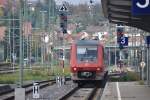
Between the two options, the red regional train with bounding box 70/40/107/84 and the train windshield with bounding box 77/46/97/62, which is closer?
the red regional train with bounding box 70/40/107/84

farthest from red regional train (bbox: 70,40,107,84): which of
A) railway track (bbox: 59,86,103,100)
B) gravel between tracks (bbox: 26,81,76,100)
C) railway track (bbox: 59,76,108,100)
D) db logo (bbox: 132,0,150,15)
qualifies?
db logo (bbox: 132,0,150,15)

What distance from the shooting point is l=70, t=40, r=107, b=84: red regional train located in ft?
127

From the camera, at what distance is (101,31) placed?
101m

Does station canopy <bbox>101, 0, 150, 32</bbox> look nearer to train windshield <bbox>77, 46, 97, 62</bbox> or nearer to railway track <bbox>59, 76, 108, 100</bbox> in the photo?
railway track <bbox>59, 76, 108, 100</bbox>

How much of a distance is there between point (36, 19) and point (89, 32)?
15.9 m

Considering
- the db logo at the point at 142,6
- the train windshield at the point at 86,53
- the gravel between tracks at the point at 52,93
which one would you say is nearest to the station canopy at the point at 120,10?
the gravel between tracks at the point at 52,93

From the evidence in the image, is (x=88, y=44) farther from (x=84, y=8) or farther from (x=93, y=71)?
(x=84, y=8)

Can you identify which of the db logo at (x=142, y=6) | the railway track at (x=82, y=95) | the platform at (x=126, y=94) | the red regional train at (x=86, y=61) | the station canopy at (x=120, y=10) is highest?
the station canopy at (x=120, y=10)

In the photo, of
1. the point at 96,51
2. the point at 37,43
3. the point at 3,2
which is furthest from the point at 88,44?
the point at 37,43

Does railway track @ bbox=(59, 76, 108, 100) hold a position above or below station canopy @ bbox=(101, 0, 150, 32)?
below

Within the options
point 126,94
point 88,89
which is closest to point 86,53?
point 88,89

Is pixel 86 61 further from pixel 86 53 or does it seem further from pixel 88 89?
pixel 88 89

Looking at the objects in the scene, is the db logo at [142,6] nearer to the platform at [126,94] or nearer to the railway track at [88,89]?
the platform at [126,94]

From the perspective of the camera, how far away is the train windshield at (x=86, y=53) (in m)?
39.1
